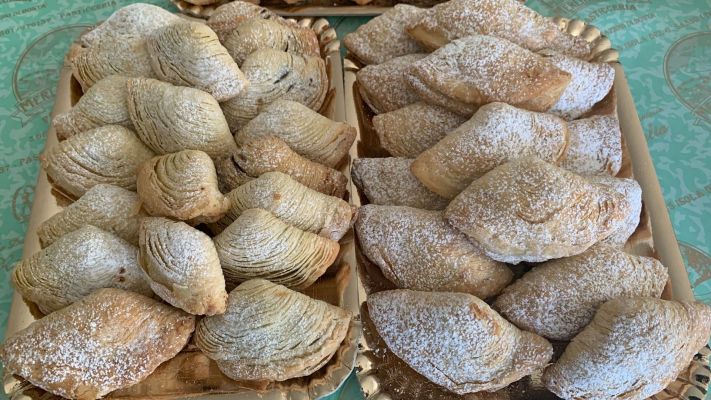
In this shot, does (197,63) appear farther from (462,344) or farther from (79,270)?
(462,344)

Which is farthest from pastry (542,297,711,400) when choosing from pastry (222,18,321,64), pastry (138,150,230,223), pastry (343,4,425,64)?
pastry (222,18,321,64)

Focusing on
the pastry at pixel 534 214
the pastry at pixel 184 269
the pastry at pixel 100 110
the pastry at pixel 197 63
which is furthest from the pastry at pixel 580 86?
the pastry at pixel 100 110

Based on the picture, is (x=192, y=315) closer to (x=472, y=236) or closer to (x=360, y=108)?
(x=472, y=236)

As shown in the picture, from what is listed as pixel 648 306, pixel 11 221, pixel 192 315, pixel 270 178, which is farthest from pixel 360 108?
pixel 11 221

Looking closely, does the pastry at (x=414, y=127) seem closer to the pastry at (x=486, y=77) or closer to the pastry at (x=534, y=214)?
the pastry at (x=486, y=77)

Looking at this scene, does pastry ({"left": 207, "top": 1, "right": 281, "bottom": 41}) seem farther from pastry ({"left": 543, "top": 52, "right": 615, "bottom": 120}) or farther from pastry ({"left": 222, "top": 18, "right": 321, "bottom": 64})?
pastry ({"left": 543, "top": 52, "right": 615, "bottom": 120})

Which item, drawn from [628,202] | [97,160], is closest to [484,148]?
[628,202]
